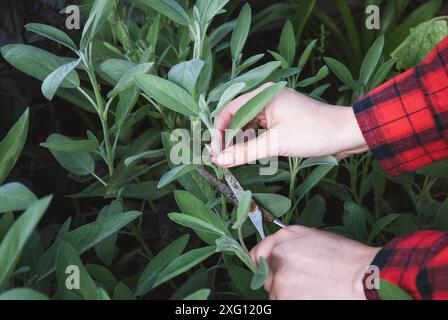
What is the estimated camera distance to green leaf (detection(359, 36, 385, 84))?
846 mm

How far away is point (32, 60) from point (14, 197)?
9.4 inches

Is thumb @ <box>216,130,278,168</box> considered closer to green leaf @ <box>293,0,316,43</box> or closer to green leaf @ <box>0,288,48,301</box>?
green leaf @ <box>0,288,48,301</box>

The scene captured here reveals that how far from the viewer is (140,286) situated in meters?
0.65

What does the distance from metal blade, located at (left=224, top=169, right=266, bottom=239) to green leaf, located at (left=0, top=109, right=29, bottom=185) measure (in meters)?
0.22

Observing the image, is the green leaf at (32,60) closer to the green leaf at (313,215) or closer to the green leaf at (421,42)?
the green leaf at (313,215)

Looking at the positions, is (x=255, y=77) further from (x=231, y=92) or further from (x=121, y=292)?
(x=121, y=292)

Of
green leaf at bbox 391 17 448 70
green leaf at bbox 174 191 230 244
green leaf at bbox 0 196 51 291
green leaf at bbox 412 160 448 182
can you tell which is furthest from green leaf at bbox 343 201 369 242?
green leaf at bbox 0 196 51 291

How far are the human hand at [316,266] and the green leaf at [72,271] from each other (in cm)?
17

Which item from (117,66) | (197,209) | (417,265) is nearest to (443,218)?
(417,265)

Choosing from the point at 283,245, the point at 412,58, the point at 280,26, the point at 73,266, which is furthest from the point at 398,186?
the point at 73,266

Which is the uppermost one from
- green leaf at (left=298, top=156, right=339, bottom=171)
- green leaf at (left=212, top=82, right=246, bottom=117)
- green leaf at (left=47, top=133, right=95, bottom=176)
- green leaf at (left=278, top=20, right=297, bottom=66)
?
green leaf at (left=278, top=20, right=297, bottom=66)

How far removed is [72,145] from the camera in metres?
0.69
